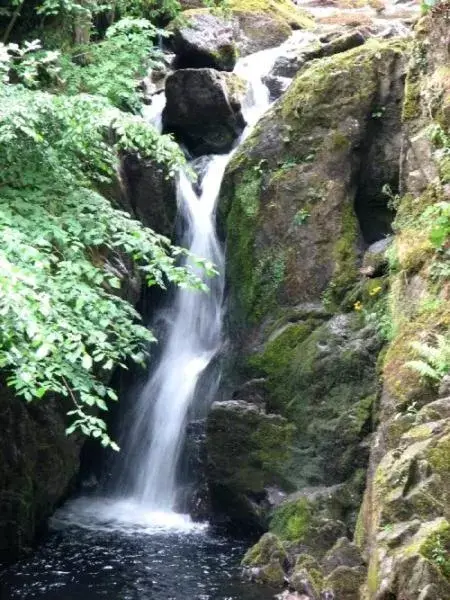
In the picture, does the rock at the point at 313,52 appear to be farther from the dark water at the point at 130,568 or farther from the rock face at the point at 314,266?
the dark water at the point at 130,568

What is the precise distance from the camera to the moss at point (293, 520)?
970 centimetres

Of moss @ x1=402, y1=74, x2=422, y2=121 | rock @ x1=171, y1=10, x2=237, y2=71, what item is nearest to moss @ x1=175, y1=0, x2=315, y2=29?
rock @ x1=171, y1=10, x2=237, y2=71

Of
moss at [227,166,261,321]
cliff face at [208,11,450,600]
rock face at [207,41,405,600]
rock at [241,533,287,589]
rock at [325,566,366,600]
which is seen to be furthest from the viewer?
moss at [227,166,261,321]

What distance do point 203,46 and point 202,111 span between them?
137 inches

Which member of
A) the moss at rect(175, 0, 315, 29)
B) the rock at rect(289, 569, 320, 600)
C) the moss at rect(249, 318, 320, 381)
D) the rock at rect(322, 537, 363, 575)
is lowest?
the rock at rect(289, 569, 320, 600)

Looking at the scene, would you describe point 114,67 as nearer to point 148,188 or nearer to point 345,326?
point 148,188

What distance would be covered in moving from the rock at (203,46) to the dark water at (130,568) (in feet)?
43.6

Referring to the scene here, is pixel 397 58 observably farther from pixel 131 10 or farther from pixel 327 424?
pixel 327 424

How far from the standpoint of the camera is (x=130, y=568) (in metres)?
9.31

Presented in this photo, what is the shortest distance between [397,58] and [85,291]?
940 cm

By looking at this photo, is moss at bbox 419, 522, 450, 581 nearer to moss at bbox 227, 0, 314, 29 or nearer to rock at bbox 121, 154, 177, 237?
rock at bbox 121, 154, 177, 237

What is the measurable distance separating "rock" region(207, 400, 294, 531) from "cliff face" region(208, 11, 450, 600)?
0.03 meters

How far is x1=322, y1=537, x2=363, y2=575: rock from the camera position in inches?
314

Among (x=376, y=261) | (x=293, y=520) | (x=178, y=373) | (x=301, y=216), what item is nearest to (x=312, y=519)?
(x=293, y=520)
